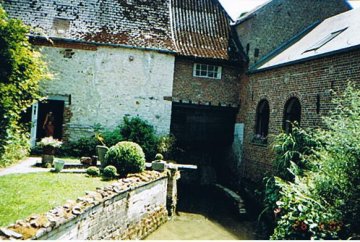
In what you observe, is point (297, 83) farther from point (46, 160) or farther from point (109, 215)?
point (46, 160)

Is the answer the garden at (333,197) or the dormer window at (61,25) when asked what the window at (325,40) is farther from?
the dormer window at (61,25)

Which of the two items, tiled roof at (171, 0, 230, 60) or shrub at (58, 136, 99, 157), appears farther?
tiled roof at (171, 0, 230, 60)

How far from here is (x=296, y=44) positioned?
16.3 metres

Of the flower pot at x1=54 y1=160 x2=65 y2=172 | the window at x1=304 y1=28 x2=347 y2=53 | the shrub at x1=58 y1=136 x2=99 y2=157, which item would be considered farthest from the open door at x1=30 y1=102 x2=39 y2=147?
the window at x1=304 y1=28 x2=347 y2=53

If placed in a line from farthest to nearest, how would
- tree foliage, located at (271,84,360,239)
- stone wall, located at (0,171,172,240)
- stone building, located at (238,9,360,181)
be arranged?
→ stone building, located at (238,9,360,181)
tree foliage, located at (271,84,360,239)
stone wall, located at (0,171,172,240)

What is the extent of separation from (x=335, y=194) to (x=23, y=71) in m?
9.36

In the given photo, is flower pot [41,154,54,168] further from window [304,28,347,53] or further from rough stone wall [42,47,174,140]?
window [304,28,347,53]

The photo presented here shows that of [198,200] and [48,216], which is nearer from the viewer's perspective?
[48,216]

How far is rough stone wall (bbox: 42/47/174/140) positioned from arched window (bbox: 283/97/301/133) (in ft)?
19.7

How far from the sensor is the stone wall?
5.55m

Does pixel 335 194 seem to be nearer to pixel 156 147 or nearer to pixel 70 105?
pixel 156 147

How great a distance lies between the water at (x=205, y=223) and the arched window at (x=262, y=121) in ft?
10.6

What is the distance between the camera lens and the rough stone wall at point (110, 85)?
16875mm

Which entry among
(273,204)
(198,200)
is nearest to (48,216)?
(273,204)
